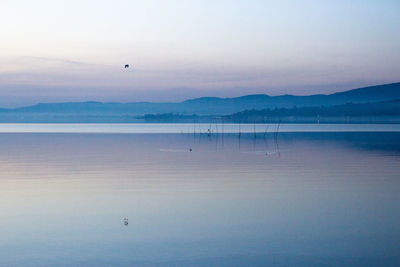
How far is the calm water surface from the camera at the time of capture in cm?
854

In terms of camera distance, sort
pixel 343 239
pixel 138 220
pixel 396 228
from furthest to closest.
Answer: pixel 138 220, pixel 396 228, pixel 343 239

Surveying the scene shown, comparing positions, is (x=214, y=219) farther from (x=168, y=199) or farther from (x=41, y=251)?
(x=41, y=251)

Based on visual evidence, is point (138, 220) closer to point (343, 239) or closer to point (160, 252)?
point (160, 252)

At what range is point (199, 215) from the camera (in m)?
11.5

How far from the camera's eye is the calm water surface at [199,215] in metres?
8.54

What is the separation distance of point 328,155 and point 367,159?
8.62 feet

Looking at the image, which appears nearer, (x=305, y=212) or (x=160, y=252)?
(x=160, y=252)

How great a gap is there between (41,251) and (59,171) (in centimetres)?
1056

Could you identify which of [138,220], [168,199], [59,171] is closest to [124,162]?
[59,171]

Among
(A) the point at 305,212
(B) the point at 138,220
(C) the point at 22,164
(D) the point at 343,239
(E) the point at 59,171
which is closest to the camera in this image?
(D) the point at 343,239

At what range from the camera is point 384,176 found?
17781 millimetres

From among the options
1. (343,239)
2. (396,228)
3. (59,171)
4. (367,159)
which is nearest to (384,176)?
(367,159)

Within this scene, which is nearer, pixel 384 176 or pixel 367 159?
pixel 384 176

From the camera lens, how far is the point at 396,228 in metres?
10.3
